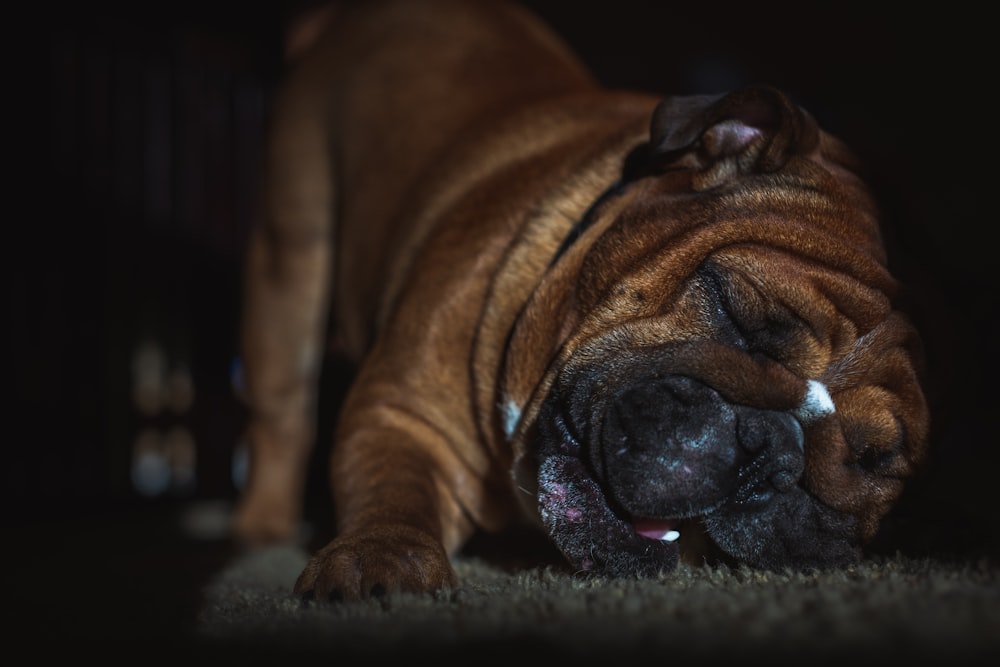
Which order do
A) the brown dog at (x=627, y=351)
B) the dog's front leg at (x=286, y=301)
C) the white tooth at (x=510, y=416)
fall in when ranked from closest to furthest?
the brown dog at (x=627, y=351), the white tooth at (x=510, y=416), the dog's front leg at (x=286, y=301)

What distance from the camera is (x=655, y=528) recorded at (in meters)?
1.43

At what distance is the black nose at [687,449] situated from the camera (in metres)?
1.30

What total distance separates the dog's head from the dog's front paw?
20 cm

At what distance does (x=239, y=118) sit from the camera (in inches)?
140

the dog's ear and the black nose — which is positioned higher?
the dog's ear

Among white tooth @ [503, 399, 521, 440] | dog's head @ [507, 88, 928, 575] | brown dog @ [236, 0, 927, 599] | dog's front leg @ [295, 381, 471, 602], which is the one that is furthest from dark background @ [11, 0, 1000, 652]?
dog's head @ [507, 88, 928, 575]

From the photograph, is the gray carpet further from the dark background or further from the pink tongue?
the dark background

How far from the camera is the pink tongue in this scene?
1420 millimetres

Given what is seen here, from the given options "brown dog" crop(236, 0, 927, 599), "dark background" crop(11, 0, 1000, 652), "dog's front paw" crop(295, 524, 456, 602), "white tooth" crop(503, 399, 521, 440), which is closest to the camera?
"dog's front paw" crop(295, 524, 456, 602)

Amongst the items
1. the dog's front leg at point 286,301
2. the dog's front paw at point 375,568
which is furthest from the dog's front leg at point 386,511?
the dog's front leg at point 286,301

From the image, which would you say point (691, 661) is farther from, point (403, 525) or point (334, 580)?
point (403, 525)

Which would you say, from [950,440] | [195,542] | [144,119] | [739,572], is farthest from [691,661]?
[144,119]

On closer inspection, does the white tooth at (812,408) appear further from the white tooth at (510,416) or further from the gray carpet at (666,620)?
the white tooth at (510,416)

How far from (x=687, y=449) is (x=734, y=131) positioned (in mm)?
579
